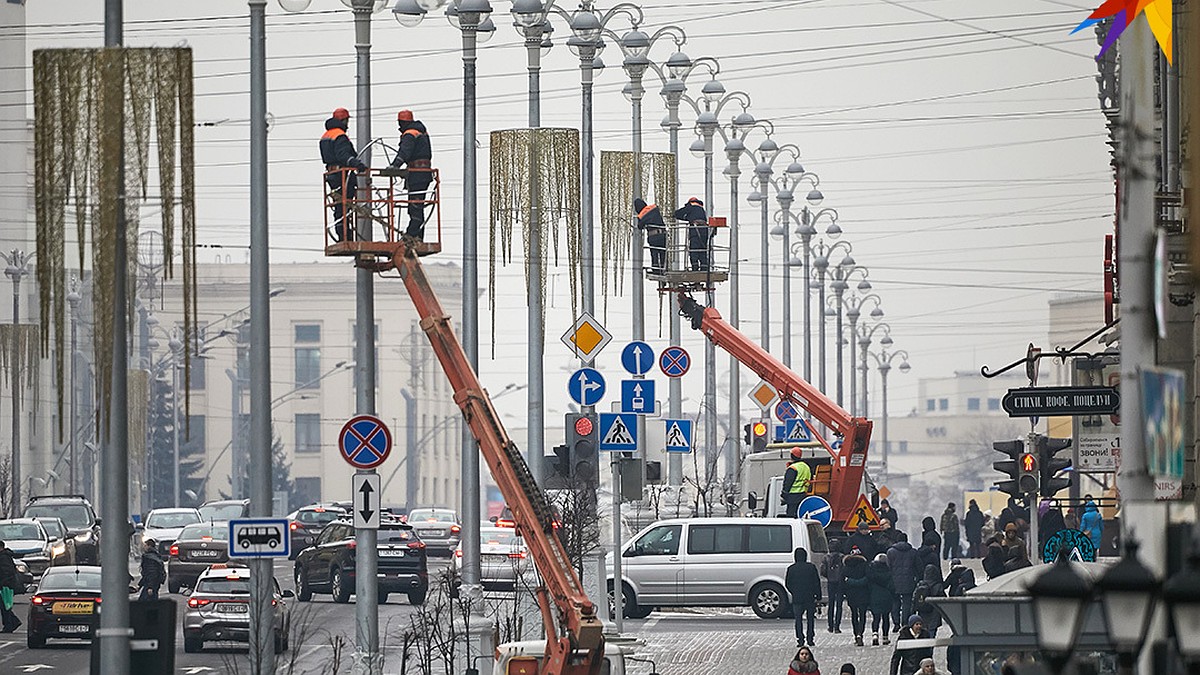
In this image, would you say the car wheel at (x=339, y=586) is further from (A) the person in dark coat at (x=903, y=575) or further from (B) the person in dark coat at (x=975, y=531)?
(B) the person in dark coat at (x=975, y=531)

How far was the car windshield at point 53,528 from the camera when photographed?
52781 mm

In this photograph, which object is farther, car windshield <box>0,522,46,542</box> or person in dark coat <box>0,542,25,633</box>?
car windshield <box>0,522,46,542</box>

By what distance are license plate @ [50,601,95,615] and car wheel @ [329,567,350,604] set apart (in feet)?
27.8

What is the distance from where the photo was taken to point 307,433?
149 metres

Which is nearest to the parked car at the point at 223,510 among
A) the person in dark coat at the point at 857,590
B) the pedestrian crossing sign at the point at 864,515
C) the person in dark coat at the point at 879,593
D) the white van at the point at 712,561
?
the pedestrian crossing sign at the point at 864,515

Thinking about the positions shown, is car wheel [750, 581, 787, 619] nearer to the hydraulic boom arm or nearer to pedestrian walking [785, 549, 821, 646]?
pedestrian walking [785, 549, 821, 646]

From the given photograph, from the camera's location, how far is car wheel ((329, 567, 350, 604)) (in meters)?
45.3

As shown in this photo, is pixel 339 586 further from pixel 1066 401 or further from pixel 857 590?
pixel 1066 401

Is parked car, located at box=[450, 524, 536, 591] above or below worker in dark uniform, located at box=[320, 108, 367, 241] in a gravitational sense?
below

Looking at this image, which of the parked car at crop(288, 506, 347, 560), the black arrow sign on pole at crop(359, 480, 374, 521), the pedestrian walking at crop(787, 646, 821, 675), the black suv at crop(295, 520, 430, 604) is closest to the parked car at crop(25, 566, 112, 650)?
the black suv at crop(295, 520, 430, 604)

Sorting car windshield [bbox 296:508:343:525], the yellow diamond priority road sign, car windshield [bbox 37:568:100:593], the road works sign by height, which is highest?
the yellow diamond priority road sign

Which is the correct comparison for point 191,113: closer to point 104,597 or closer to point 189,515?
point 104,597

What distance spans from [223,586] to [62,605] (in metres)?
3.04

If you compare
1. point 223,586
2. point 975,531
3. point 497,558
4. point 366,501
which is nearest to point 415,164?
point 366,501
